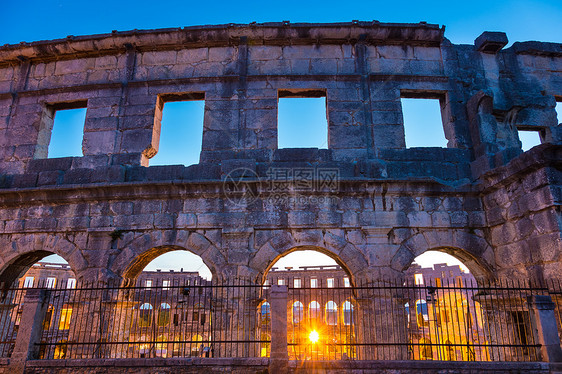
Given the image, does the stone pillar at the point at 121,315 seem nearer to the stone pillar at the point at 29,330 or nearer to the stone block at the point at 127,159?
the stone pillar at the point at 29,330

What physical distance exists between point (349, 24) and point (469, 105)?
129 inches

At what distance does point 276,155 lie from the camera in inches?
312

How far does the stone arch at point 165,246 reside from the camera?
23.9 ft

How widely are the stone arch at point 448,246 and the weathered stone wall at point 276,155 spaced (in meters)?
0.03

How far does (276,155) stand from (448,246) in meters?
3.91

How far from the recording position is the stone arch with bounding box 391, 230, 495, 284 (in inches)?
283

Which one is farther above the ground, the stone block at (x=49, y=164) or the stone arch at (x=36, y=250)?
the stone block at (x=49, y=164)

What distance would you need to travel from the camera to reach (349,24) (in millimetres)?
8602

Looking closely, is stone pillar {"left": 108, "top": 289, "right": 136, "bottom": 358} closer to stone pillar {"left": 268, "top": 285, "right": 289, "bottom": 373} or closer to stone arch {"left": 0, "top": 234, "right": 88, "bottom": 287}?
stone arch {"left": 0, "top": 234, "right": 88, "bottom": 287}

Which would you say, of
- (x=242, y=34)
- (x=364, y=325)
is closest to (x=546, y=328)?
(x=364, y=325)

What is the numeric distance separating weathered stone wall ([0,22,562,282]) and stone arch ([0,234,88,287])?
29 millimetres

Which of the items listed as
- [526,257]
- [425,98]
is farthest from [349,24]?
[526,257]

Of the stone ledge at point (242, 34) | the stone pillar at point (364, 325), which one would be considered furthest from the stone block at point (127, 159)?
the stone pillar at point (364, 325)

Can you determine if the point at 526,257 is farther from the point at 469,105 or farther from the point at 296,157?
the point at 296,157
